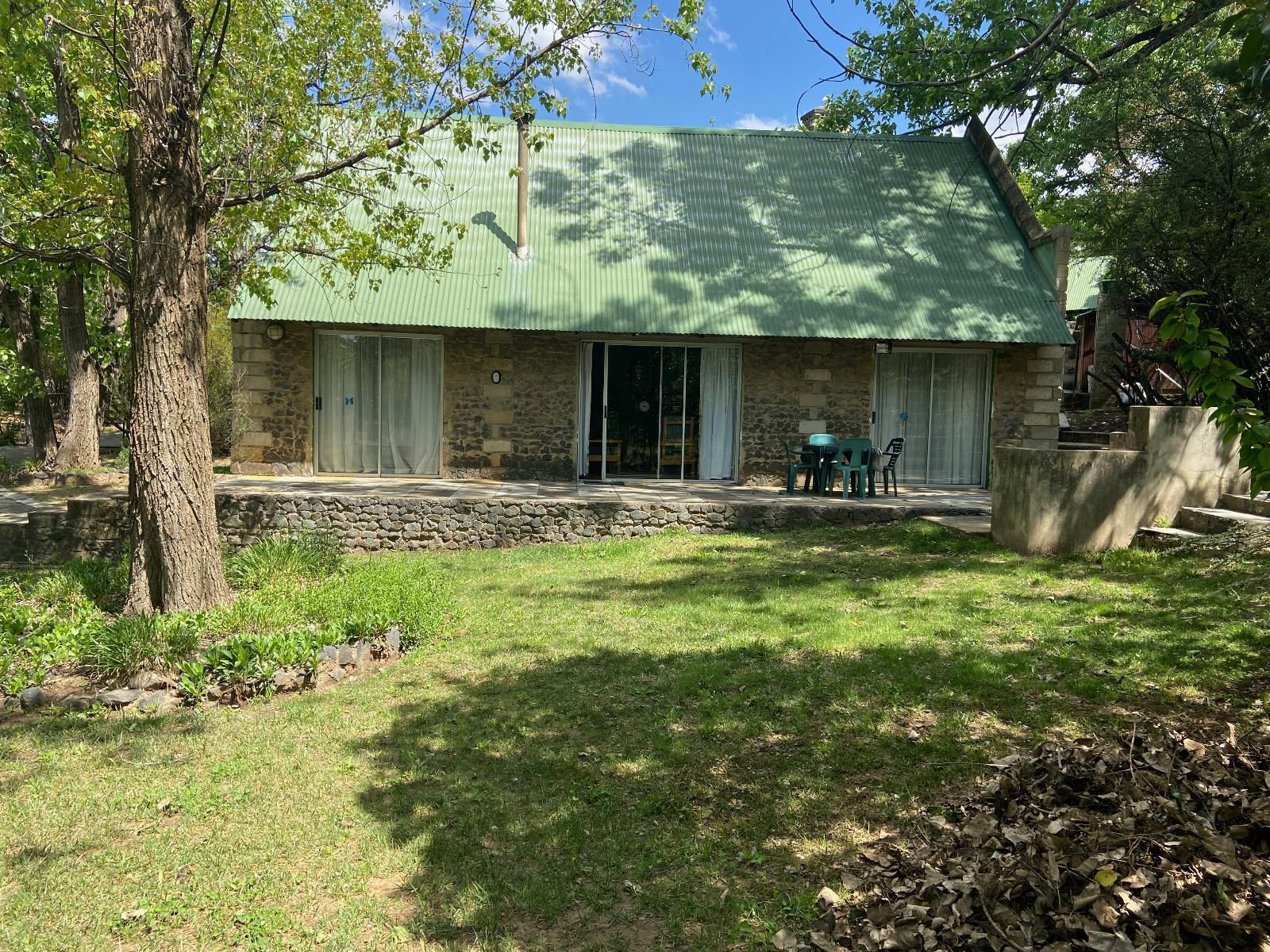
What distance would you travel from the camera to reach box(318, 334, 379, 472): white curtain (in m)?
13.8

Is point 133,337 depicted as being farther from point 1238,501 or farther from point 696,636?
point 1238,501

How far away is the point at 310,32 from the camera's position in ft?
29.7

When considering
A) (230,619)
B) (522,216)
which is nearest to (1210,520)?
(230,619)

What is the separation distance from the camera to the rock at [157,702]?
552 cm

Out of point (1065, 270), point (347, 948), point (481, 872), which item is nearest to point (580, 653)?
point (481, 872)

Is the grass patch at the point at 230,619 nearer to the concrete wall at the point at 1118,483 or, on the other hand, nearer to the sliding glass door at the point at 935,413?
the concrete wall at the point at 1118,483

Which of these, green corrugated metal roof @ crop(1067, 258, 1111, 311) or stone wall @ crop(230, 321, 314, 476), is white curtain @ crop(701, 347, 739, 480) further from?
green corrugated metal roof @ crop(1067, 258, 1111, 311)

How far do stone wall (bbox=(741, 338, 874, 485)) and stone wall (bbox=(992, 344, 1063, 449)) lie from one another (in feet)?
7.55

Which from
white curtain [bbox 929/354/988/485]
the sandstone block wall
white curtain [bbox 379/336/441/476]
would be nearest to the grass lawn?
the sandstone block wall

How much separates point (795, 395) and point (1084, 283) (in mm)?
16621

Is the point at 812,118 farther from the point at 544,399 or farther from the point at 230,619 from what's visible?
the point at 230,619

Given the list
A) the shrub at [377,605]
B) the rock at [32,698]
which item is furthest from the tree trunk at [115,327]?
the rock at [32,698]

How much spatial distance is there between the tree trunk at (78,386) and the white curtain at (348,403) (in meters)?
4.27

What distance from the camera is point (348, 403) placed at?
13.9 metres
